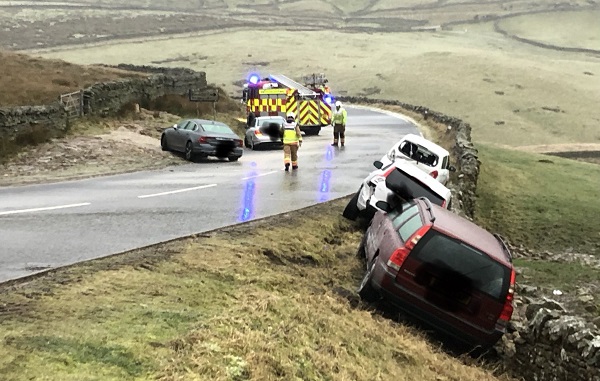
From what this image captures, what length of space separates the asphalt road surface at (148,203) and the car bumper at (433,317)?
4004mm

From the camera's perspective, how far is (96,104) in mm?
29188

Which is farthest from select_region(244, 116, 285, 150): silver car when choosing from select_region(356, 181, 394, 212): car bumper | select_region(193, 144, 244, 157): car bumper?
select_region(356, 181, 394, 212): car bumper

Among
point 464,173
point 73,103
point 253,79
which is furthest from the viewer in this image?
point 253,79

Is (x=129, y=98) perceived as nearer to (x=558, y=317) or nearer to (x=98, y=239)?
(x=98, y=239)

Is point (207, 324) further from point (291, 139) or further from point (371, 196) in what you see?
point (291, 139)

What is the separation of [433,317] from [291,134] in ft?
40.9

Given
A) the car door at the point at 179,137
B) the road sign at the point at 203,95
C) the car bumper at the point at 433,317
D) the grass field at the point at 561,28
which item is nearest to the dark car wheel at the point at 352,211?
the car bumper at the point at 433,317

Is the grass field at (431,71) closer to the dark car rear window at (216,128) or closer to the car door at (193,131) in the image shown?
the dark car rear window at (216,128)

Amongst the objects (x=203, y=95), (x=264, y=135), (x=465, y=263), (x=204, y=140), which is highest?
(x=465, y=263)

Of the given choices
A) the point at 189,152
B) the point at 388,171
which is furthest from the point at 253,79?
the point at 388,171

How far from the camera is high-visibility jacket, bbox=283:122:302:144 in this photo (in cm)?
2141

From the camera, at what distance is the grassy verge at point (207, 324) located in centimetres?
645

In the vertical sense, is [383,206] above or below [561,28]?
above

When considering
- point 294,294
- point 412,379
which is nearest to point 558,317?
point 412,379
